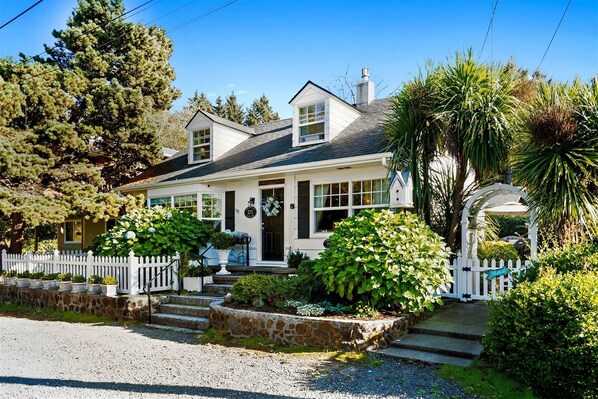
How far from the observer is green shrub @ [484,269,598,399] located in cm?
415

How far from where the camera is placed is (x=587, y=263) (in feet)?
18.3

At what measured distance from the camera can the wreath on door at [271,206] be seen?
1184 centimetres

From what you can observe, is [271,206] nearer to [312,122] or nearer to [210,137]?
[312,122]

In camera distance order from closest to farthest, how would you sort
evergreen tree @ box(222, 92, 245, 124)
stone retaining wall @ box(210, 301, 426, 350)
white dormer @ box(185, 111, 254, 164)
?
stone retaining wall @ box(210, 301, 426, 350) < white dormer @ box(185, 111, 254, 164) < evergreen tree @ box(222, 92, 245, 124)

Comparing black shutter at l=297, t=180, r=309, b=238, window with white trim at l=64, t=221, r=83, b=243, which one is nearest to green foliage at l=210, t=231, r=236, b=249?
black shutter at l=297, t=180, r=309, b=238

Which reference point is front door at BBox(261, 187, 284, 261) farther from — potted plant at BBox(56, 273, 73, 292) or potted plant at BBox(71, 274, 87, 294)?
potted plant at BBox(56, 273, 73, 292)

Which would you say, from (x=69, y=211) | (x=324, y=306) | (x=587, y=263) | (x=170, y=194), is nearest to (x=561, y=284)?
(x=587, y=263)

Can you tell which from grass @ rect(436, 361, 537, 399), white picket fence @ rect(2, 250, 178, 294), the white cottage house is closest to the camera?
grass @ rect(436, 361, 537, 399)

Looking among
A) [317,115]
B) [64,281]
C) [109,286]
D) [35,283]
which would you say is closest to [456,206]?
[317,115]

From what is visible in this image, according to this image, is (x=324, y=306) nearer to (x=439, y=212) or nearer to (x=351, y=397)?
(x=351, y=397)

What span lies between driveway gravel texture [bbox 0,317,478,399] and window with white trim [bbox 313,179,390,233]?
4.86 meters

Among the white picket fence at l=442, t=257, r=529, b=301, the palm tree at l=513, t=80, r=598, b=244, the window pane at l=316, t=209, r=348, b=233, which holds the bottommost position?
the white picket fence at l=442, t=257, r=529, b=301

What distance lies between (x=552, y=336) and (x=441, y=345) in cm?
191

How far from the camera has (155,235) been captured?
1069 cm
